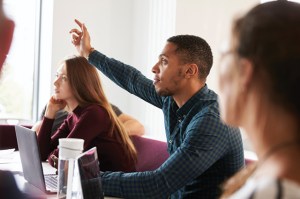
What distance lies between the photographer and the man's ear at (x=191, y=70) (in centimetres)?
183

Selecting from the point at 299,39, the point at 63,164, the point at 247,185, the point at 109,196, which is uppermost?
the point at 299,39

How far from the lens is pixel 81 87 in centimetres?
233

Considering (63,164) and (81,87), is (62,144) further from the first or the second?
(81,87)

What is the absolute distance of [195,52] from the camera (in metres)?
1.87

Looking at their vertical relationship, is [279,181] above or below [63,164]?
above

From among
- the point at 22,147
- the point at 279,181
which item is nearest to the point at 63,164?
the point at 22,147

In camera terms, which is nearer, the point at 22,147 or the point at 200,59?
the point at 22,147

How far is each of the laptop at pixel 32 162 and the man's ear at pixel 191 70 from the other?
673 millimetres

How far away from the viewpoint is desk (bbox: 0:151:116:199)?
58.7 inches

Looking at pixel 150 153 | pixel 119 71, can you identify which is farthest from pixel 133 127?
pixel 119 71

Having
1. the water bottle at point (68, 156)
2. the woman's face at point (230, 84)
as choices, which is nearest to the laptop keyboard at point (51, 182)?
the water bottle at point (68, 156)

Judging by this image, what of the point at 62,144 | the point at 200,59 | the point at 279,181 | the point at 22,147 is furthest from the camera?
the point at 200,59

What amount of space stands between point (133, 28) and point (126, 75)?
213cm

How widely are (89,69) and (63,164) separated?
102 cm
